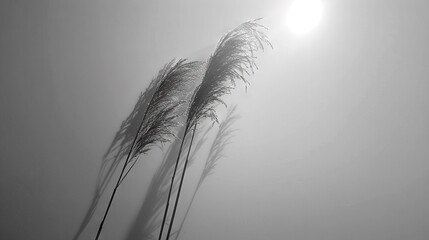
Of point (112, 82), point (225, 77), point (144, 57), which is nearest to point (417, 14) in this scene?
point (225, 77)

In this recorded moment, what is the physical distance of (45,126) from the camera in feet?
7.07

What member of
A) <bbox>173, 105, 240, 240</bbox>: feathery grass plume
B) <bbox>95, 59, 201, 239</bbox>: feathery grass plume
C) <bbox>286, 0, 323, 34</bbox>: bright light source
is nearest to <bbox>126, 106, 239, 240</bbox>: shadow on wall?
<bbox>173, 105, 240, 240</bbox>: feathery grass plume

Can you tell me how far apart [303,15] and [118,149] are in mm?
2649

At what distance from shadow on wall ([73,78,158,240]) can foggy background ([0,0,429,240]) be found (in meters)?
0.05

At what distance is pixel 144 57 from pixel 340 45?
2.46 m

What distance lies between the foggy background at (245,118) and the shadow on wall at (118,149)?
0.05 meters

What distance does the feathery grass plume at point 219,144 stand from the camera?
2479 mm

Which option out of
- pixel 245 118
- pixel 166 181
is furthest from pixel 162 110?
pixel 245 118

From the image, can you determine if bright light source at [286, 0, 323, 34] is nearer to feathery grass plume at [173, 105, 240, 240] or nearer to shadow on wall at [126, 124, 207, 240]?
feathery grass plume at [173, 105, 240, 240]

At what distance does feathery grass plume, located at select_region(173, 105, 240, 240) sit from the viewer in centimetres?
248

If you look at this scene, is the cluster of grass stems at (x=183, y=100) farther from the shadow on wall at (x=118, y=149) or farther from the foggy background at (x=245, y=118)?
the foggy background at (x=245, y=118)

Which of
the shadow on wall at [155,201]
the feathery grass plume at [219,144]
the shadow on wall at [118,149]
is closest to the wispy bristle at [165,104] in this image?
the shadow on wall at [118,149]

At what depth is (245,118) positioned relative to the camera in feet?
9.09

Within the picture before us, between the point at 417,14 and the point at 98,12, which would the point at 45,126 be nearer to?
the point at 98,12
